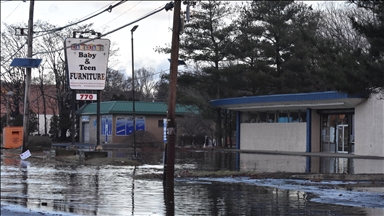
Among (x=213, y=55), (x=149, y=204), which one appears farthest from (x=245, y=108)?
(x=149, y=204)

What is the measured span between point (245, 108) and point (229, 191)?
3445cm

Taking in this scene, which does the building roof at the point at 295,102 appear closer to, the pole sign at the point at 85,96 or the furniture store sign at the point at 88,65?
the furniture store sign at the point at 88,65

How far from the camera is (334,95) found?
4162cm

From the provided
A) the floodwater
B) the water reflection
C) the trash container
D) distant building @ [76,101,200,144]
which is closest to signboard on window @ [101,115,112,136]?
distant building @ [76,101,200,144]

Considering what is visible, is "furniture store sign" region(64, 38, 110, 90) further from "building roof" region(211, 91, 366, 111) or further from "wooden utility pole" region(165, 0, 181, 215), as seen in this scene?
"wooden utility pole" region(165, 0, 181, 215)

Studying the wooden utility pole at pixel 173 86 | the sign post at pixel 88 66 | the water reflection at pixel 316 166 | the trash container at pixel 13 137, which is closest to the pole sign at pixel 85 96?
the sign post at pixel 88 66

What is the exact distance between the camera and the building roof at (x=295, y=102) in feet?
138

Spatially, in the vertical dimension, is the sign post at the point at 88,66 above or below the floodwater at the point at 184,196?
above

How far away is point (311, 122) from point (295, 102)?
8.03 feet

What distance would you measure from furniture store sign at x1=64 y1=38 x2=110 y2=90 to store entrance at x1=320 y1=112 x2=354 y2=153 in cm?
1934

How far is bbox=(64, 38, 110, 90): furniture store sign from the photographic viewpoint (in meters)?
36.6

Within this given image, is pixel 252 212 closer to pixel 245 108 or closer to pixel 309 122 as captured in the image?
pixel 309 122

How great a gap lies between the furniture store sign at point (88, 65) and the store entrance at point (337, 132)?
19.3 metres

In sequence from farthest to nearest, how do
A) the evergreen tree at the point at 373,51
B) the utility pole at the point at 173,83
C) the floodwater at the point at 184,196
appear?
the utility pole at the point at 173,83 → the evergreen tree at the point at 373,51 → the floodwater at the point at 184,196
